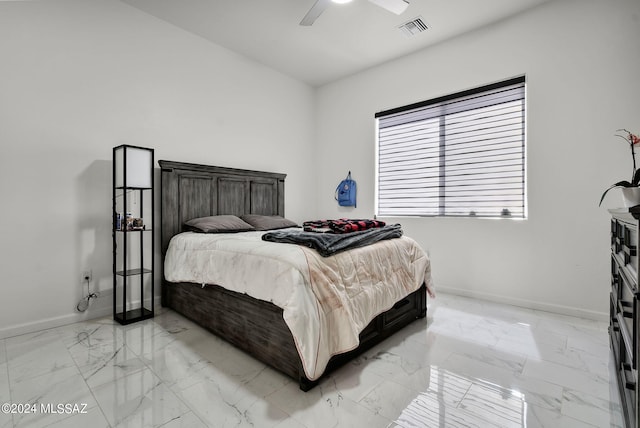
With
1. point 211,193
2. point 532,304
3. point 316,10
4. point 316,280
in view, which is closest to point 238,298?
point 316,280

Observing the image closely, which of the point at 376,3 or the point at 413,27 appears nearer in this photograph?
the point at 376,3

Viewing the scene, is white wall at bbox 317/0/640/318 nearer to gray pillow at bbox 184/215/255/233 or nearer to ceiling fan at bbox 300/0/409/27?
ceiling fan at bbox 300/0/409/27

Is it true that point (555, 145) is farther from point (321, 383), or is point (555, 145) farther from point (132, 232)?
point (132, 232)

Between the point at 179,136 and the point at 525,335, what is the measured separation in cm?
368

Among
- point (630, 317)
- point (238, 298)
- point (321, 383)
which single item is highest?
point (630, 317)

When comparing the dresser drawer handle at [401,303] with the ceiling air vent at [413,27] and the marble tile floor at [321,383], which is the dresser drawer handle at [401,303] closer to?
the marble tile floor at [321,383]

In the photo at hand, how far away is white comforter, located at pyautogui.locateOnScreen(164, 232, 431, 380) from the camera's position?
1550mm

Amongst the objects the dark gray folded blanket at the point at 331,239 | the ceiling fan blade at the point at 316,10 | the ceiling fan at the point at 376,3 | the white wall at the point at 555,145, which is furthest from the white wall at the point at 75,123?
the white wall at the point at 555,145

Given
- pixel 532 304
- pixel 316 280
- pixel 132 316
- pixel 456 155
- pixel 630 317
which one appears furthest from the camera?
pixel 456 155

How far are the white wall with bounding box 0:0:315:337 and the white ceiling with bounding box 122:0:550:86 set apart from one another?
12.1 inches

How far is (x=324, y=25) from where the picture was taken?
317 centimetres

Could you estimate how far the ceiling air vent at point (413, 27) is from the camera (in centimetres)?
307

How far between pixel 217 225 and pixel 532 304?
315 centimetres

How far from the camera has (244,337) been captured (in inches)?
79.0
